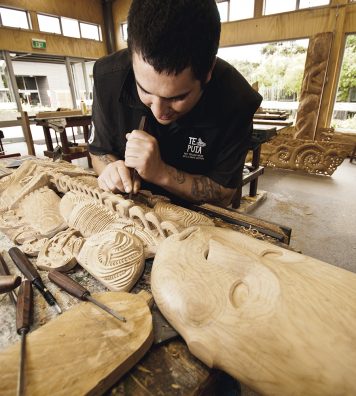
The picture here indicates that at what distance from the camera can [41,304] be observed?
1.00 metres

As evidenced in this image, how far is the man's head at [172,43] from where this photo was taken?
909mm

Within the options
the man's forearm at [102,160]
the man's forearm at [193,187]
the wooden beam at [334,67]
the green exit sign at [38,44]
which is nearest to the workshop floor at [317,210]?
the wooden beam at [334,67]

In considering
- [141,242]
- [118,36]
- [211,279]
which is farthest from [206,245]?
[118,36]

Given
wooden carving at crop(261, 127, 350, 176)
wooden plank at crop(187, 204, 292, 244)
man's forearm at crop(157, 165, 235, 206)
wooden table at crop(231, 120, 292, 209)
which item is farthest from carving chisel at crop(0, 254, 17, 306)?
wooden carving at crop(261, 127, 350, 176)

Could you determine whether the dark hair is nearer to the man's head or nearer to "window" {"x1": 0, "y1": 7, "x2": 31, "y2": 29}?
the man's head

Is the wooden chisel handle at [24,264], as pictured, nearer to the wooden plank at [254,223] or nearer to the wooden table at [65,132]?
the wooden plank at [254,223]

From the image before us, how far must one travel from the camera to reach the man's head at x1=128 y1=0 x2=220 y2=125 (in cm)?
91

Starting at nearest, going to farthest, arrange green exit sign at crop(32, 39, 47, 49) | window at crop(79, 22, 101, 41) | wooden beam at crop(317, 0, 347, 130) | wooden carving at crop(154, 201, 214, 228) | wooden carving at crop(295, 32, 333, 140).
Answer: wooden carving at crop(154, 201, 214, 228) → wooden beam at crop(317, 0, 347, 130) → wooden carving at crop(295, 32, 333, 140) → green exit sign at crop(32, 39, 47, 49) → window at crop(79, 22, 101, 41)

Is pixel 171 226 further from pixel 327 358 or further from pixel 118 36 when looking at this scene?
pixel 118 36

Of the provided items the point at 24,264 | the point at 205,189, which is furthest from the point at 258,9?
the point at 24,264

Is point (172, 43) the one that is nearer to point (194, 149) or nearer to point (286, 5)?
point (194, 149)

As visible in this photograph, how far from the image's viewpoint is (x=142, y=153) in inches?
54.4

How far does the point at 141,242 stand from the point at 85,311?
1.26ft

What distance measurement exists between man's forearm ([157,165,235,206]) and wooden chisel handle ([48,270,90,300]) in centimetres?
76
